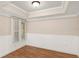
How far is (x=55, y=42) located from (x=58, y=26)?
0.89 metres

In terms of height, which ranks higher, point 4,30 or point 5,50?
point 4,30

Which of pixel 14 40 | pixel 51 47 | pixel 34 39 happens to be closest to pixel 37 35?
pixel 34 39

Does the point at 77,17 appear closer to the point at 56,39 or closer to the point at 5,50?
the point at 56,39

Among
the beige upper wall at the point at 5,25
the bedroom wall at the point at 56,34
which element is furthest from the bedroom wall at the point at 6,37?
the bedroom wall at the point at 56,34

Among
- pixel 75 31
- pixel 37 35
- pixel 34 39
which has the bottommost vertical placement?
pixel 34 39

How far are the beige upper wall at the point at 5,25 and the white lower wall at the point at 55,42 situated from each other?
5.59 ft

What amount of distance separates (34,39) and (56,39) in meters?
1.53

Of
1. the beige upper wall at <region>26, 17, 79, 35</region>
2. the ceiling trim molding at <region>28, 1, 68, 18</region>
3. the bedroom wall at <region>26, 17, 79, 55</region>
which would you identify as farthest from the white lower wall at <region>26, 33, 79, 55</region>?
the ceiling trim molding at <region>28, 1, 68, 18</region>

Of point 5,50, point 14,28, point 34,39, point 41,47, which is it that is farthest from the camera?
point 34,39

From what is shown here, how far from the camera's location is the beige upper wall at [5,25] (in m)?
2.85

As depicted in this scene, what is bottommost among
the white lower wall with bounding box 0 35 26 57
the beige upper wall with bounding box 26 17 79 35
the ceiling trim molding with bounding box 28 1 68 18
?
the white lower wall with bounding box 0 35 26 57

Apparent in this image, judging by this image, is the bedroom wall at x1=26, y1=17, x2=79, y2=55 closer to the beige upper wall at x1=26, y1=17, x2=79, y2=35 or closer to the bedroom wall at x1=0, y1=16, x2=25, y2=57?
the beige upper wall at x1=26, y1=17, x2=79, y2=35

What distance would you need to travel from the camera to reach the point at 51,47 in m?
3.75

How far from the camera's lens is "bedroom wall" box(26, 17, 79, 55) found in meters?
3.14
